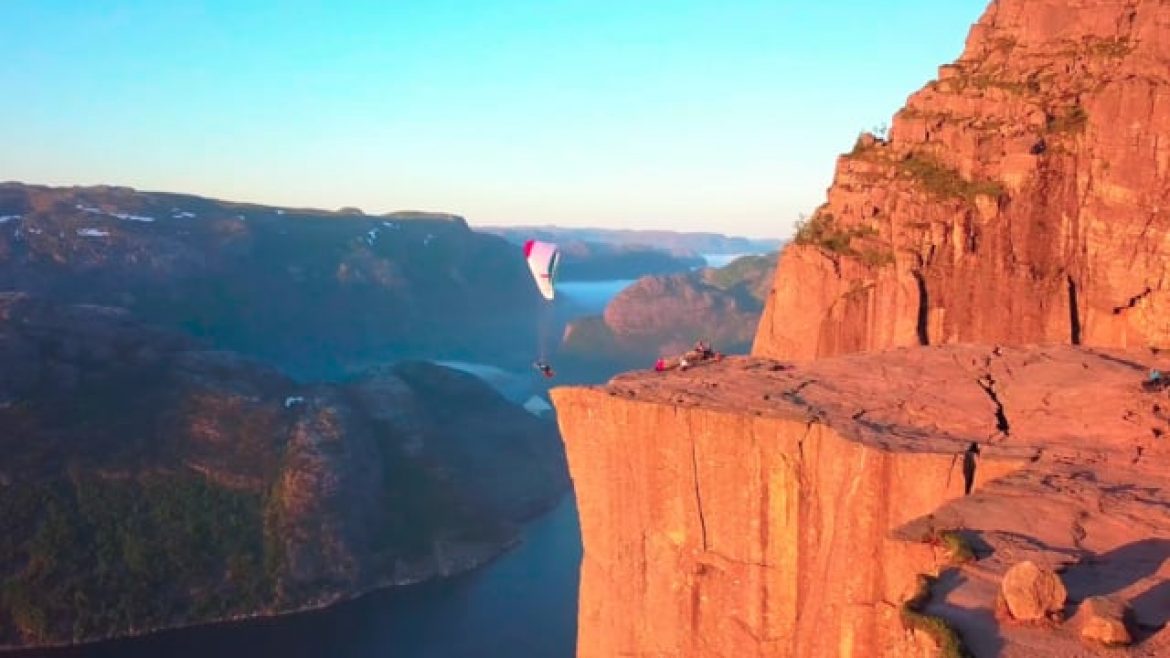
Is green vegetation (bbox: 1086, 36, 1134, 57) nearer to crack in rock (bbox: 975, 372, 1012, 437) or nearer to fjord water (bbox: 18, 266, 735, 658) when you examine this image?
crack in rock (bbox: 975, 372, 1012, 437)

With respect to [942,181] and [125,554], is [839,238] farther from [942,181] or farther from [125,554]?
[125,554]

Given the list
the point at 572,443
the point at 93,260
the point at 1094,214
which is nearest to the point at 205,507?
the point at 93,260

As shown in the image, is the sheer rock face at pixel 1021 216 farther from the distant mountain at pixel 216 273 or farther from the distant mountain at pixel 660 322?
the distant mountain at pixel 660 322

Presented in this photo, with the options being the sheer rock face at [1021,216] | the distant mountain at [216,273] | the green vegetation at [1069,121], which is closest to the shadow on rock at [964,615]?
the sheer rock face at [1021,216]

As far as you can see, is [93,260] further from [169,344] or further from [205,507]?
[205,507]

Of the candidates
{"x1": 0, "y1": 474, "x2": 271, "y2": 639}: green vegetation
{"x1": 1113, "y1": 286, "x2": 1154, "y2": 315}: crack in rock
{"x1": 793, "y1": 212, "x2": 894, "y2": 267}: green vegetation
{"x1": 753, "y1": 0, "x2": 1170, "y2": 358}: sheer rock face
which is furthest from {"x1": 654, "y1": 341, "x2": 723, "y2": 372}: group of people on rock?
{"x1": 0, "y1": 474, "x2": 271, "y2": 639}: green vegetation

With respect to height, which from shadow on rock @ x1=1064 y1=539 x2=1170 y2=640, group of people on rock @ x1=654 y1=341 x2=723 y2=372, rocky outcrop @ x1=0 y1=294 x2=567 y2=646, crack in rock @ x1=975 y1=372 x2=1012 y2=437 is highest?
crack in rock @ x1=975 y1=372 x2=1012 y2=437

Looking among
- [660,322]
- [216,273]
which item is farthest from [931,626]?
[660,322]
